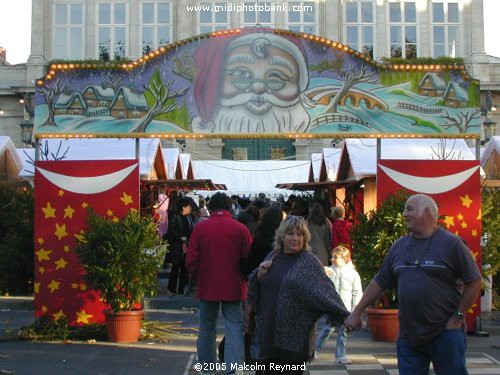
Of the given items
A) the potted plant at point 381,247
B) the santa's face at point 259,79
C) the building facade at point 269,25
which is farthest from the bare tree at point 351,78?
the building facade at point 269,25

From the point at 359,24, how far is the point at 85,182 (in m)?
39.4

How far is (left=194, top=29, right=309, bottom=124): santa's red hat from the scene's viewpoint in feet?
37.3

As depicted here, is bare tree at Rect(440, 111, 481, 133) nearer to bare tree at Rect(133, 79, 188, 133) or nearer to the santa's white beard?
the santa's white beard

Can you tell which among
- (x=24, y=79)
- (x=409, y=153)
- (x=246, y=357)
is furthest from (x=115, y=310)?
(x=24, y=79)

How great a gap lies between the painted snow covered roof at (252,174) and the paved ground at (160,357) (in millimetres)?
17619

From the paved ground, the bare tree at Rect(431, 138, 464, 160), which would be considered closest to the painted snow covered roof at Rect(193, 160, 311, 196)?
the bare tree at Rect(431, 138, 464, 160)

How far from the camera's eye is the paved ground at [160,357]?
875 centimetres

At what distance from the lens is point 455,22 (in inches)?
1880

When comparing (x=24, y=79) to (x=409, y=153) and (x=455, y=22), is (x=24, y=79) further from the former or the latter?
(x=409, y=153)

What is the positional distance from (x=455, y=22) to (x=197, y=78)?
3960 centimetres

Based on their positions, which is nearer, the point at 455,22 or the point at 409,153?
the point at 409,153

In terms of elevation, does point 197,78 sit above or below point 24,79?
below

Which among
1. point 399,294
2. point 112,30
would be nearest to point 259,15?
point 112,30

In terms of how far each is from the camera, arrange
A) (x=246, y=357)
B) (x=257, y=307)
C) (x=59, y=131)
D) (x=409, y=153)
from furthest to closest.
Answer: (x=409, y=153) → (x=59, y=131) → (x=246, y=357) → (x=257, y=307)
